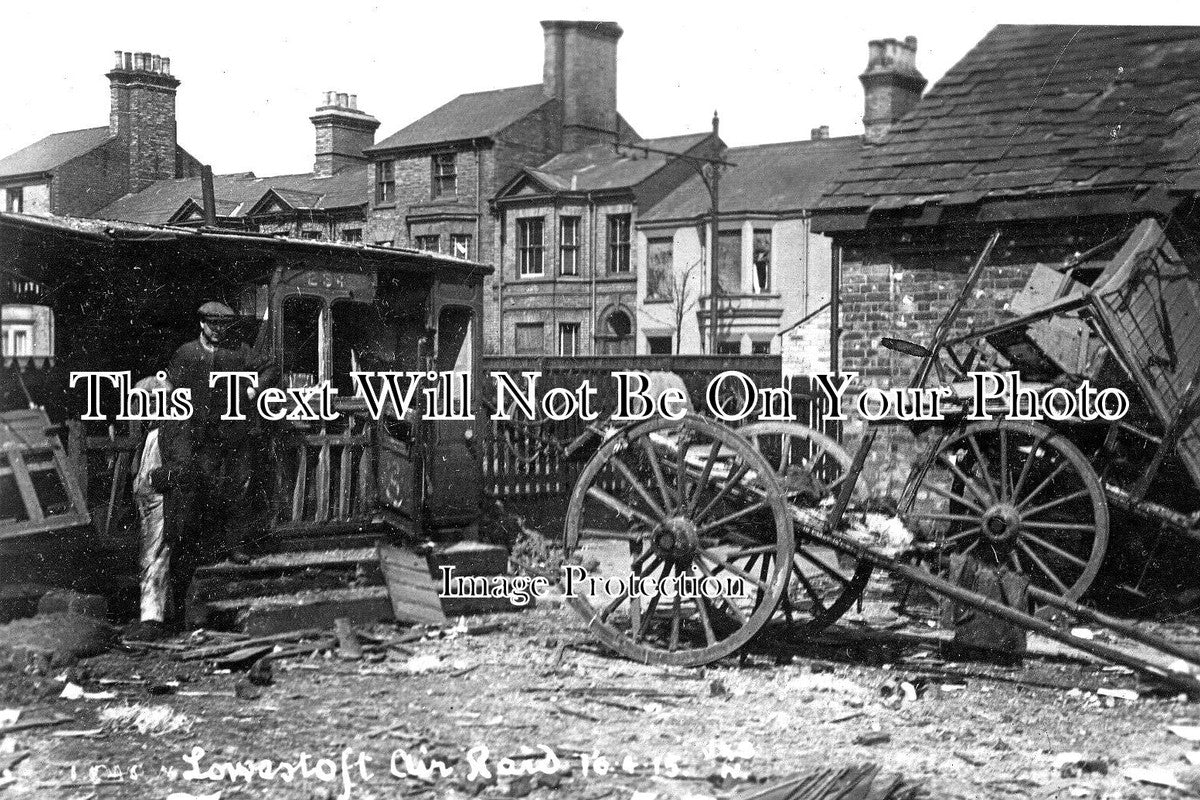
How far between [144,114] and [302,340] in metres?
2.42

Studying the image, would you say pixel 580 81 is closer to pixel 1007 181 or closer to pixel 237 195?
pixel 237 195

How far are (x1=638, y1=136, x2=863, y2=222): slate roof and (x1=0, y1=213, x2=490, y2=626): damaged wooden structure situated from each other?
19635 mm

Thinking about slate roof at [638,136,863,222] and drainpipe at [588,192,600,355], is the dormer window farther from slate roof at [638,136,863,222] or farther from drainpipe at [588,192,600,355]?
slate roof at [638,136,863,222]

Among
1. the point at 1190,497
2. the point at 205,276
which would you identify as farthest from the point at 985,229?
the point at 205,276

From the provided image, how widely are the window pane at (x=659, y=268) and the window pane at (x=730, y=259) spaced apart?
1.48m

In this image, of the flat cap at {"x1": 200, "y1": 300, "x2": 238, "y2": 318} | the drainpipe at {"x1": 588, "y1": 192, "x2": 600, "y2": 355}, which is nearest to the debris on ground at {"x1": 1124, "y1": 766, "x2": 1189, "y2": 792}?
the flat cap at {"x1": 200, "y1": 300, "x2": 238, "y2": 318}

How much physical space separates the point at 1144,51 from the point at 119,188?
8.32 m

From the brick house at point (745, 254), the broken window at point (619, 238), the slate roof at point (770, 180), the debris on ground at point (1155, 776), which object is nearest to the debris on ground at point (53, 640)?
the debris on ground at point (1155, 776)

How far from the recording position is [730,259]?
29.7m

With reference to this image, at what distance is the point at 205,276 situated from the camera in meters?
8.20

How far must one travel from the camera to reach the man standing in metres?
6.88

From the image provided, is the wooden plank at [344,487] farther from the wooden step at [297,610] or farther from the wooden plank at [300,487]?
the wooden step at [297,610]

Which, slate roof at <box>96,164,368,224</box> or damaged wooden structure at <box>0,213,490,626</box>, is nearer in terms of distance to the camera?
damaged wooden structure at <box>0,213,490,626</box>

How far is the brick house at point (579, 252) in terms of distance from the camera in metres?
30.9
